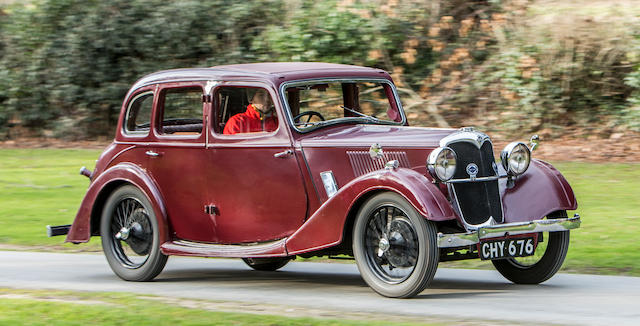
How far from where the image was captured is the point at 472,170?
6.89m

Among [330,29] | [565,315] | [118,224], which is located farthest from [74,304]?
[330,29]

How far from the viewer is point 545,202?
709 cm

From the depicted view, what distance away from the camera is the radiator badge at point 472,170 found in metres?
6.86

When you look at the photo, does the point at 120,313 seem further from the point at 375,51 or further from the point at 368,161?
the point at 375,51

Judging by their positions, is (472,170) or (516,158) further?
(516,158)

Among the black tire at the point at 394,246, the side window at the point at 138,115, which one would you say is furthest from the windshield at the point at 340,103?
the side window at the point at 138,115

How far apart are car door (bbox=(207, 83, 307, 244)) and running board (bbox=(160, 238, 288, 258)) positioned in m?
0.09

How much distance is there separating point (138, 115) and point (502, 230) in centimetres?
358

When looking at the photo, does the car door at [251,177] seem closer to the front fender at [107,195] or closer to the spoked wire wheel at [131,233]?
the front fender at [107,195]

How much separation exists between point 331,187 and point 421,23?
1197 centimetres

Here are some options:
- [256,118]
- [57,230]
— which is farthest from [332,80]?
[57,230]

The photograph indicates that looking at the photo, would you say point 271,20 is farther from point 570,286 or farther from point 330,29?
point 570,286

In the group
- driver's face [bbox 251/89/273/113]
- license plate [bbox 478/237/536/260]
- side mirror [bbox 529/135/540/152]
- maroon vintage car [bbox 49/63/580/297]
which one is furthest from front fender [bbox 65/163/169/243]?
side mirror [bbox 529/135/540/152]

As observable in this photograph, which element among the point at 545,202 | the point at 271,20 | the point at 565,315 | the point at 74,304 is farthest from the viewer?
the point at 271,20
